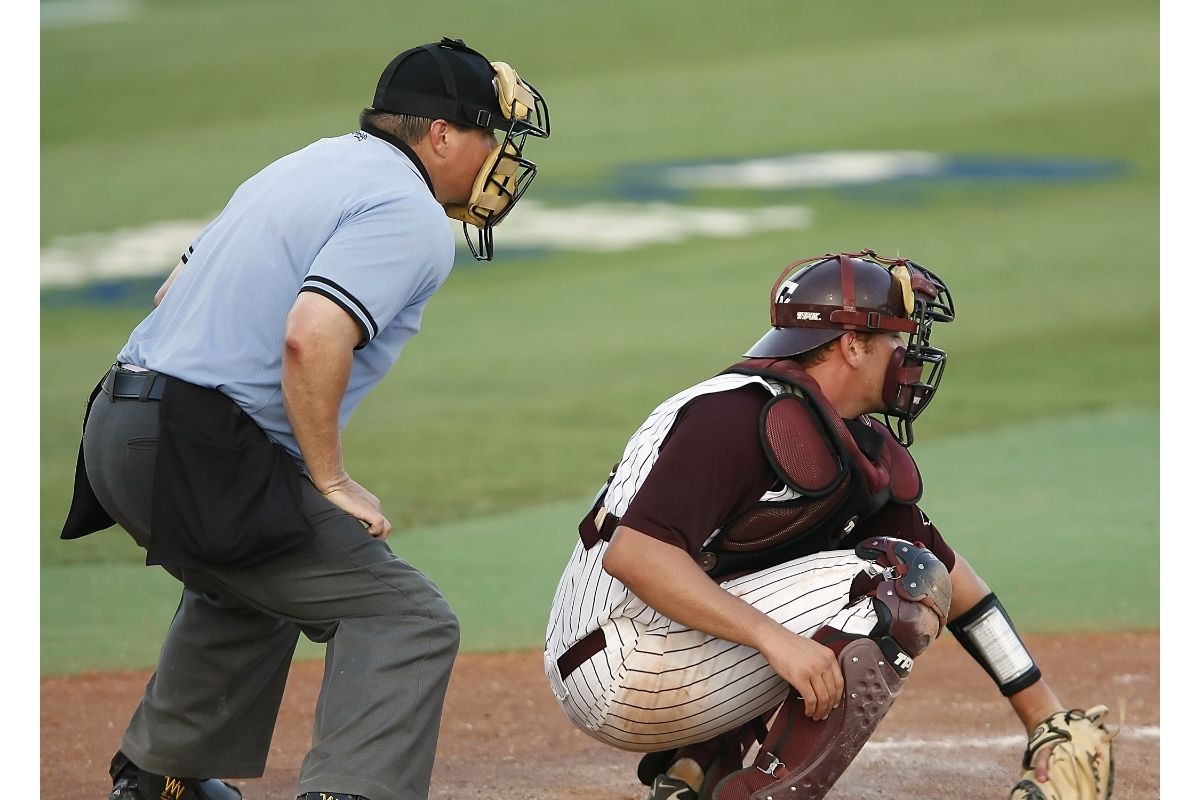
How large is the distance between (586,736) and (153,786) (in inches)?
55.8

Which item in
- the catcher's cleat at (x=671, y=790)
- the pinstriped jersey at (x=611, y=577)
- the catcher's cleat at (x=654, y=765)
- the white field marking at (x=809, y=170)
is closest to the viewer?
the pinstriped jersey at (x=611, y=577)

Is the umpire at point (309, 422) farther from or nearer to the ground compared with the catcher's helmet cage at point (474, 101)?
nearer to the ground

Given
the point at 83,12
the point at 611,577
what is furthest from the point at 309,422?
the point at 83,12

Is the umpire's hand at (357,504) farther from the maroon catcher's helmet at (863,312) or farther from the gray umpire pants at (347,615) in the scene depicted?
the maroon catcher's helmet at (863,312)

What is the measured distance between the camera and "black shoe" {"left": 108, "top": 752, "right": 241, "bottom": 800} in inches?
134

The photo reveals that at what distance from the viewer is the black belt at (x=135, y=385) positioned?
2.97m

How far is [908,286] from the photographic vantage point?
10.6ft

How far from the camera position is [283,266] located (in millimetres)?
2967

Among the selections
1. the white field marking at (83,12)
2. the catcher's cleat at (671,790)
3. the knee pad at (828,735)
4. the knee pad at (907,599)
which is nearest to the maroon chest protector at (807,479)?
the knee pad at (907,599)

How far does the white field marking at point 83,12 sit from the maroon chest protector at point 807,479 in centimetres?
1837

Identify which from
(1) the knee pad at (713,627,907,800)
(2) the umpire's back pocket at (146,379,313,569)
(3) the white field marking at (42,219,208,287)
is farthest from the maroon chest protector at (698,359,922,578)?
(3) the white field marking at (42,219,208,287)

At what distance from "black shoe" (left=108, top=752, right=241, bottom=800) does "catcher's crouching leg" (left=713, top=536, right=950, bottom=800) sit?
4.09 ft

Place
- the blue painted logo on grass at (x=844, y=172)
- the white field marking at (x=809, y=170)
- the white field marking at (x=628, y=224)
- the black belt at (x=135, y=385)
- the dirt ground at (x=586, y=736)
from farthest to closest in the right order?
Result: the white field marking at (x=809, y=170) → the blue painted logo on grass at (x=844, y=172) → the white field marking at (x=628, y=224) → the dirt ground at (x=586, y=736) → the black belt at (x=135, y=385)

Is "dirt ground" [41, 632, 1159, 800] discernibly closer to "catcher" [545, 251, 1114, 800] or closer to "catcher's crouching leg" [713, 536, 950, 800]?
"catcher" [545, 251, 1114, 800]
